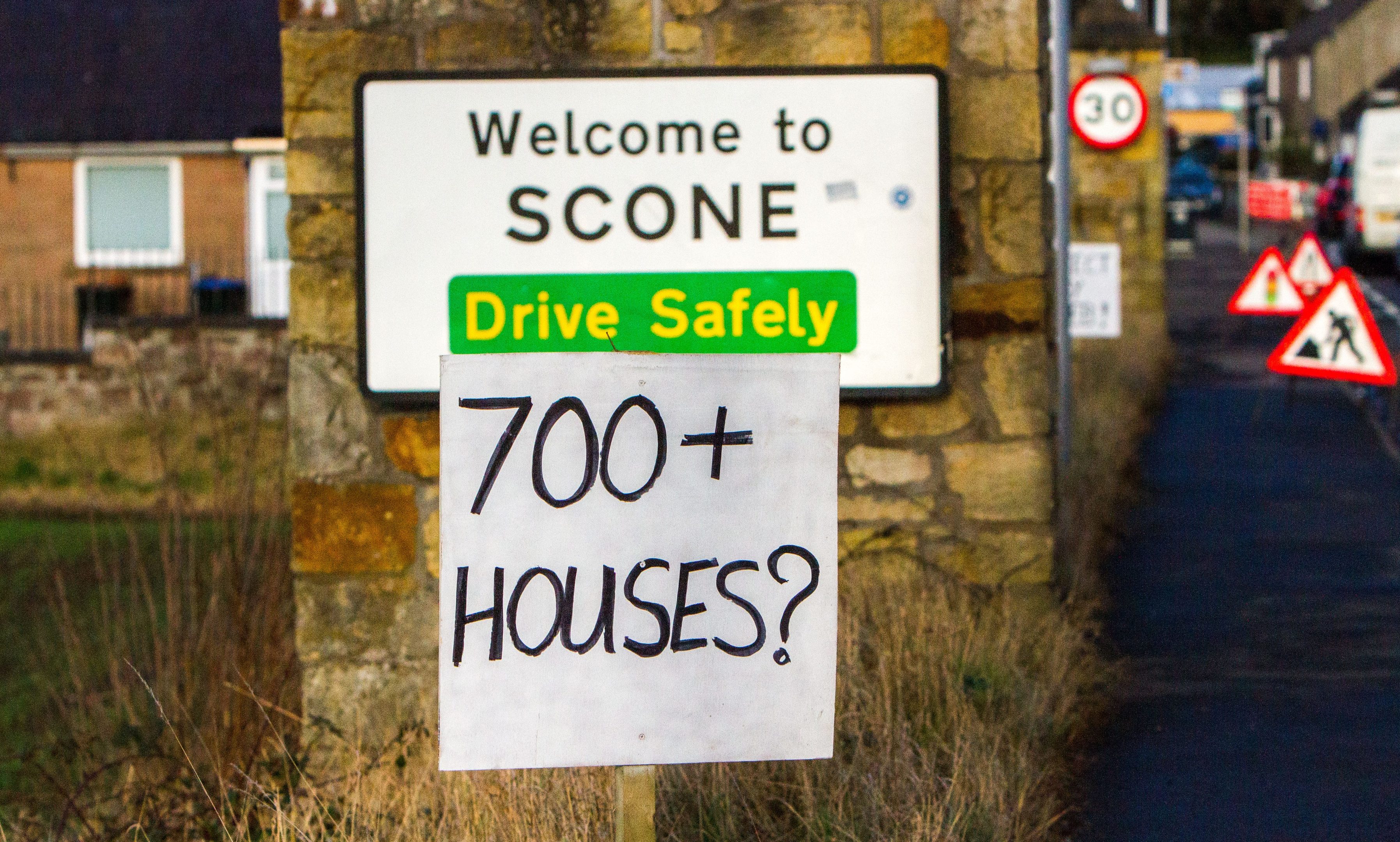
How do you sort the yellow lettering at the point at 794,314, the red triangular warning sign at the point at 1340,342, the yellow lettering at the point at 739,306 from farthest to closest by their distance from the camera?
the red triangular warning sign at the point at 1340,342 < the yellow lettering at the point at 794,314 < the yellow lettering at the point at 739,306

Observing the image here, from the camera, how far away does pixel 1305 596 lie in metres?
8.05

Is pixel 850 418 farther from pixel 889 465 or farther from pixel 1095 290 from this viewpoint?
pixel 1095 290

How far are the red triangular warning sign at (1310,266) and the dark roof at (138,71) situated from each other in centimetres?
1298

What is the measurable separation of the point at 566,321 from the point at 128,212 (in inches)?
786

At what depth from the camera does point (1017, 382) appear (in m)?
5.84

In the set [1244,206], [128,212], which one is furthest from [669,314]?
[1244,206]

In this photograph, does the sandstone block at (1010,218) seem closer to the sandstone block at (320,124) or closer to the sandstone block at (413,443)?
the sandstone block at (413,443)

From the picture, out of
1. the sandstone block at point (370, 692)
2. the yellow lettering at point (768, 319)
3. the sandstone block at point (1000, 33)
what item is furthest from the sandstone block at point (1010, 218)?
the sandstone block at point (370, 692)

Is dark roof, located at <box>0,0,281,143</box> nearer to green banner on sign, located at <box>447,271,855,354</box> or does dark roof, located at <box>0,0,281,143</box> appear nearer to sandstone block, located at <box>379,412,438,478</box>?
sandstone block, located at <box>379,412,438,478</box>

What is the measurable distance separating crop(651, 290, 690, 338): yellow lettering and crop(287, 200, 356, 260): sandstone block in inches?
36.8

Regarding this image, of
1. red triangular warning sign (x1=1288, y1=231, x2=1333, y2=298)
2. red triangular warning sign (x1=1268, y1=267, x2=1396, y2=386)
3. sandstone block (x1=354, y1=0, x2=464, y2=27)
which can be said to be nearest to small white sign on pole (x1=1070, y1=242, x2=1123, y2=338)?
red triangular warning sign (x1=1268, y1=267, x2=1396, y2=386)

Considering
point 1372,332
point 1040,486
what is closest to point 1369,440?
point 1372,332

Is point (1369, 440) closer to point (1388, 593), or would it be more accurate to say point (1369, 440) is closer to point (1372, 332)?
point (1372, 332)

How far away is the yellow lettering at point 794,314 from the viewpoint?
18.4 feet
